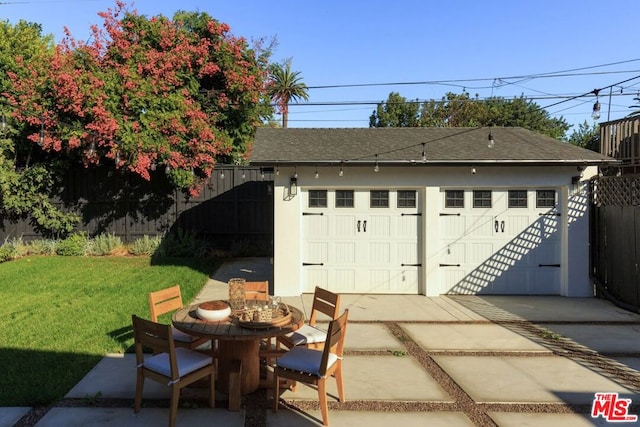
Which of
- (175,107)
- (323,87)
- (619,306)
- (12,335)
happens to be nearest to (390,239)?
(619,306)

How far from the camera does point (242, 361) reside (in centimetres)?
383

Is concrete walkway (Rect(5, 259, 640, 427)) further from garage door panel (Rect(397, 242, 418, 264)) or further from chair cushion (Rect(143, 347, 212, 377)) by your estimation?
garage door panel (Rect(397, 242, 418, 264))

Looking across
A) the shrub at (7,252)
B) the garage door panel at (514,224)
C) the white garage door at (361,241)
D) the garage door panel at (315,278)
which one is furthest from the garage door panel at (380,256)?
the shrub at (7,252)

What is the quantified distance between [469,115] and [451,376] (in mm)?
33351

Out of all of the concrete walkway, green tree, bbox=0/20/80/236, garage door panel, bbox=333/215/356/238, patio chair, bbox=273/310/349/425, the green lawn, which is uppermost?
green tree, bbox=0/20/80/236

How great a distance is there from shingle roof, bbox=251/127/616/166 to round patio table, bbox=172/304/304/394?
4280 millimetres

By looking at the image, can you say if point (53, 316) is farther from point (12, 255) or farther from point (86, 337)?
point (12, 255)

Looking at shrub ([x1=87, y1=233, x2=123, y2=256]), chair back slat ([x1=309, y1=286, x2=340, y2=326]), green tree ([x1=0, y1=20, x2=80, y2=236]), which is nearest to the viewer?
chair back slat ([x1=309, y1=286, x2=340, y2=326])

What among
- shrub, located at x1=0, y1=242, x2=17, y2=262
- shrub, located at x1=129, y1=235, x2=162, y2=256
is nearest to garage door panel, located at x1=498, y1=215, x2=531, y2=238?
shrub, located at x1=129, y1=235, x2=162, y2=256

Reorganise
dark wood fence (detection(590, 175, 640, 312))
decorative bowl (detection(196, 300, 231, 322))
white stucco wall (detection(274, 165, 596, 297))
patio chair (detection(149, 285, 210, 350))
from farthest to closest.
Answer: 1. white stucco wall (detection(274, 165, 596, 297))
2. dark wood fence (detection(590, 175, 640, 312))
3. patio chair (detection(149, 285, 210, 350))
4. decorative bowl (detection(196, 300, 231, 322))

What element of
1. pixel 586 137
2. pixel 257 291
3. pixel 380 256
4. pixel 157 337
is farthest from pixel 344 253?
pixel 586 137

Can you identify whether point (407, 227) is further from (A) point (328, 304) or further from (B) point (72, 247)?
(B) point (72, 247)

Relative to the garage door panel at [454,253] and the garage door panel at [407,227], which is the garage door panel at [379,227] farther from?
the garage door panel at [454,253]

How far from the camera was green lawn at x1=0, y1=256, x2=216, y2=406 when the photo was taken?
414 cm
